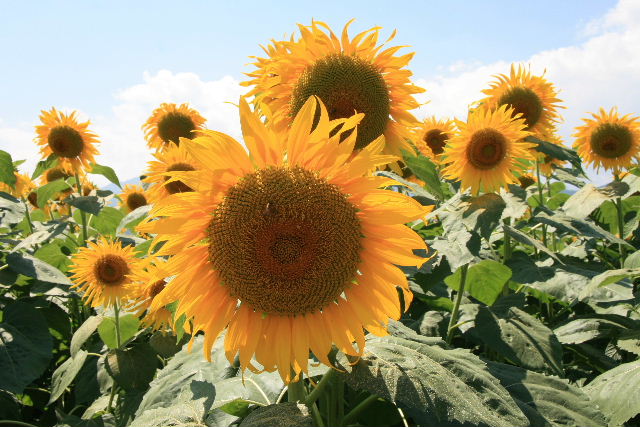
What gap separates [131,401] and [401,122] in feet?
7.08

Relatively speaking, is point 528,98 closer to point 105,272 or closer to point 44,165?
point 105,272

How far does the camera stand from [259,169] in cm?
164

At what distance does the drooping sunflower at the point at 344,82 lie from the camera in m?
2.15

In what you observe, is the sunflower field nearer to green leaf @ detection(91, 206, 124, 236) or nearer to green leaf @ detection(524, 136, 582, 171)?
green leaf @ detection(524, 136, 582, 171)

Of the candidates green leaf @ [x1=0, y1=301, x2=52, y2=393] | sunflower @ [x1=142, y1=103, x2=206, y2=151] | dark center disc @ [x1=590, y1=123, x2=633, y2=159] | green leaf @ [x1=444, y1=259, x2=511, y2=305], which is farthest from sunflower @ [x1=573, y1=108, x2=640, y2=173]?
green leaf @ [x1=0, y1=301, x2=52, y2=393]

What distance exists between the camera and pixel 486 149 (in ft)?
11.6

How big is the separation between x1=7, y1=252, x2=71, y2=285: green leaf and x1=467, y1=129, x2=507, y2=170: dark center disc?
2669 millimetres

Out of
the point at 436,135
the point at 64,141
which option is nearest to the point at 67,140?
the point at 64,141

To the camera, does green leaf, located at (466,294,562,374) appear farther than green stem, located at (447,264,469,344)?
No

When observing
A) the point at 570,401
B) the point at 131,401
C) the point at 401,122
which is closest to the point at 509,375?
the point at 570,401

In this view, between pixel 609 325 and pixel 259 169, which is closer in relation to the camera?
pixel 259 169

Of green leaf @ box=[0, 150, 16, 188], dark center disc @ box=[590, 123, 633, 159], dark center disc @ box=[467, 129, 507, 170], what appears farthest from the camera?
dark center disc @ box=[590, 123, 633, 159]

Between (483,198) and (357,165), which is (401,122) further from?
(483,198)

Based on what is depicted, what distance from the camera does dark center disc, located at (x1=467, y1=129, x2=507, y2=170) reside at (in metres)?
3.48
